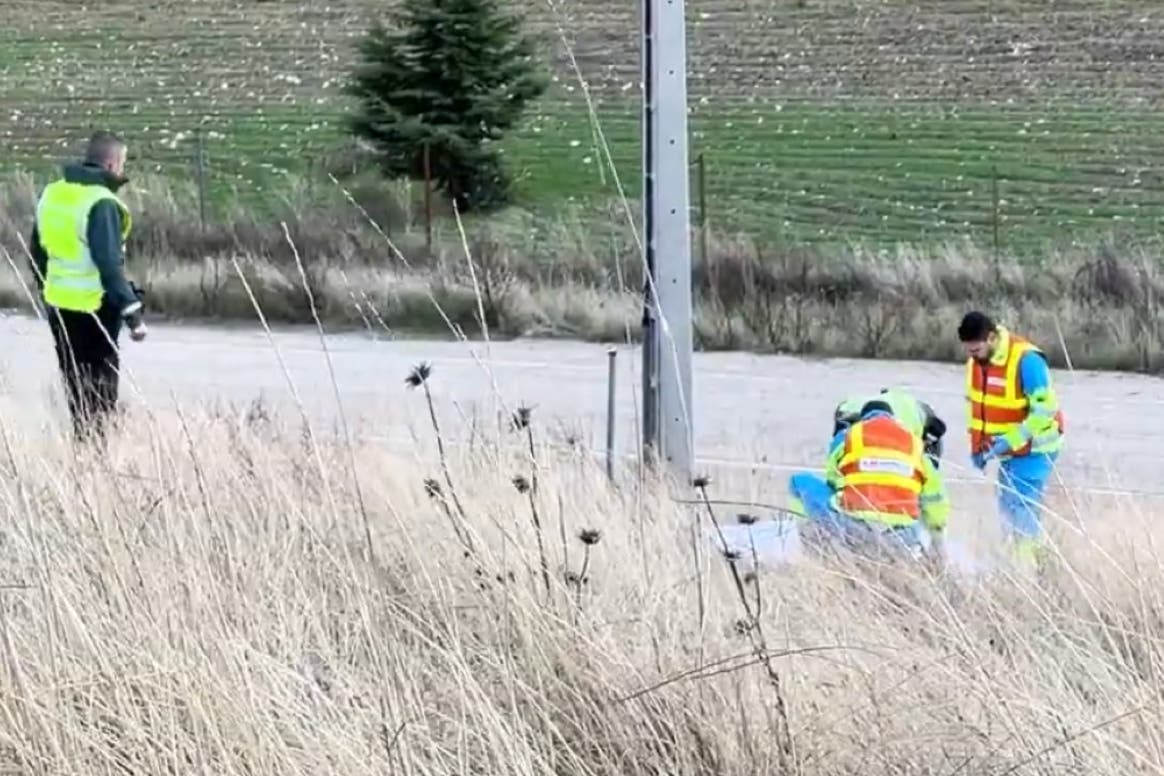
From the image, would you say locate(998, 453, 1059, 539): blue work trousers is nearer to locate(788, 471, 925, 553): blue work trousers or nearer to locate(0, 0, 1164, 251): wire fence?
locate(788, 471, 925, 553): blue work trousers

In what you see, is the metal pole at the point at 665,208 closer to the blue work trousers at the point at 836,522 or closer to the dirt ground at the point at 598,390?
the blue work trousers at the point at 836,522

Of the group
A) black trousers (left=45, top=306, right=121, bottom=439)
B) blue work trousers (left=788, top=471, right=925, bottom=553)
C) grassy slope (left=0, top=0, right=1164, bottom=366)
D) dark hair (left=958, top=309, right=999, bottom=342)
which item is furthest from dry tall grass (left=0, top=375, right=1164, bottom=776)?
grassy slope (left=0, top=0, right=1164, bottom=366)

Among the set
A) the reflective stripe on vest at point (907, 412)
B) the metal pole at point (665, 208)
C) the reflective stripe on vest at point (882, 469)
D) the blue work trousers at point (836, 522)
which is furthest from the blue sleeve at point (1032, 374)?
the metal pole at point (665, 208)

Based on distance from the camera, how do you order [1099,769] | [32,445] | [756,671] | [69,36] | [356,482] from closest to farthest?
[1099,769], [756,671], [356,482], [32,445], [69,36]

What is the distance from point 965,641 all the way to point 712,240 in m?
15.0

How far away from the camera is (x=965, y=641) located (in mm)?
3504

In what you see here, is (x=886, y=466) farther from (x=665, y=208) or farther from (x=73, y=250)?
(x=73, y=250)

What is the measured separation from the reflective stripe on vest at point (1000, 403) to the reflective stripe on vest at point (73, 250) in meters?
3.95

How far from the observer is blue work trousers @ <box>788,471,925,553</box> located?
5.28 metres

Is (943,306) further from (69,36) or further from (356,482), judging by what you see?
(69,36)

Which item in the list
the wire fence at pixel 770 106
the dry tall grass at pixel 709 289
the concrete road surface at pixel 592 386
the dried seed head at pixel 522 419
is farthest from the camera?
the wire fence at pixel 770 106

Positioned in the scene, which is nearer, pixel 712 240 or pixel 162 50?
pixel 712 240

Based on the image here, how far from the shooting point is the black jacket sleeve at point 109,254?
8711 millimetres

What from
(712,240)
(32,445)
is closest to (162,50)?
(712,240)
